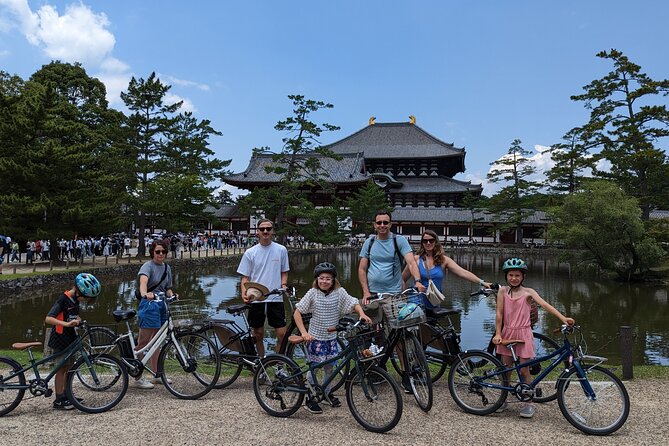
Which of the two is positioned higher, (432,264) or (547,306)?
(432,264)

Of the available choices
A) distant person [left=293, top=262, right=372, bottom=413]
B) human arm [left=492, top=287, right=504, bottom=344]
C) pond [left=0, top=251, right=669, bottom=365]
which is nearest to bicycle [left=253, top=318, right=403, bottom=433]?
distant person [left=293, top=262, right=372, bottom=413]

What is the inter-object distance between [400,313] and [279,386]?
1.41m

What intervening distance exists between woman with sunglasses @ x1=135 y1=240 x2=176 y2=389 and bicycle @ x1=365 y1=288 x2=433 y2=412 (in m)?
2.53

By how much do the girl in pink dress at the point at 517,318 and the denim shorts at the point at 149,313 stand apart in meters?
3.71

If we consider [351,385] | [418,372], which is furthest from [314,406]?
[418,372]

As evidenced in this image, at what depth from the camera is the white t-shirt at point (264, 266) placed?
17.8 feet

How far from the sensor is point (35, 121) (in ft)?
64.7

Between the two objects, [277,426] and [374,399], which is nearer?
[374,399]

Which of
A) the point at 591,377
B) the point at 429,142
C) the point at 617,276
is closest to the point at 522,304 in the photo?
the point at 591,377

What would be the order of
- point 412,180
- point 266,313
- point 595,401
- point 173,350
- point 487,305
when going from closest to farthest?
point 595,401
point 173,350
point 266,313
point 487,305
point 412,180

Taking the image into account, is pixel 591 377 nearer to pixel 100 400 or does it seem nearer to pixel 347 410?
pixel 347 410

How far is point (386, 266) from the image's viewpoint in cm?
523

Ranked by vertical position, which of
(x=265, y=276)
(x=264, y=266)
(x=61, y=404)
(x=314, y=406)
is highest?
(x=264, y=266)

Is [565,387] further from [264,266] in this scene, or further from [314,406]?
[264,266]
